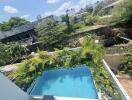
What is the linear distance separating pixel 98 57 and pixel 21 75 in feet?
16.1

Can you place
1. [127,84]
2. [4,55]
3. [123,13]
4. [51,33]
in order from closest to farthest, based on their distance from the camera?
[127,84], [4,55], [51,33], [123,13]

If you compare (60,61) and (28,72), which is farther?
(60,61)

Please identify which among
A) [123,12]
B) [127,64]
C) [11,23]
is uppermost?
[123,12]

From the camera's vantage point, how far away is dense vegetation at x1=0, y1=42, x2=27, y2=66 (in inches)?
811

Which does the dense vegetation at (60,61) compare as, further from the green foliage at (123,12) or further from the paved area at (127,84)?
the green foliage at (123,12)

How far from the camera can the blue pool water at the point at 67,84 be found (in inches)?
420

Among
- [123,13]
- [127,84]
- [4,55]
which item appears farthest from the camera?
[123,13]

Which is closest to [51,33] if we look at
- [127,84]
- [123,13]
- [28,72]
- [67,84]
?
[123,13]

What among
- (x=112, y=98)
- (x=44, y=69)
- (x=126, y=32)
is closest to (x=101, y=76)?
(x=112, y=98)

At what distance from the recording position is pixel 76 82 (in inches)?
464

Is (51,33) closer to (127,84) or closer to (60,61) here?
(60,61)

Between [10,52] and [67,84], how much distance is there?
481 inches

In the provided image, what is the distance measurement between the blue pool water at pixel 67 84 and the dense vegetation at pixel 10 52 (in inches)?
341

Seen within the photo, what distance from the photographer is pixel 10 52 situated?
72.7 feet
